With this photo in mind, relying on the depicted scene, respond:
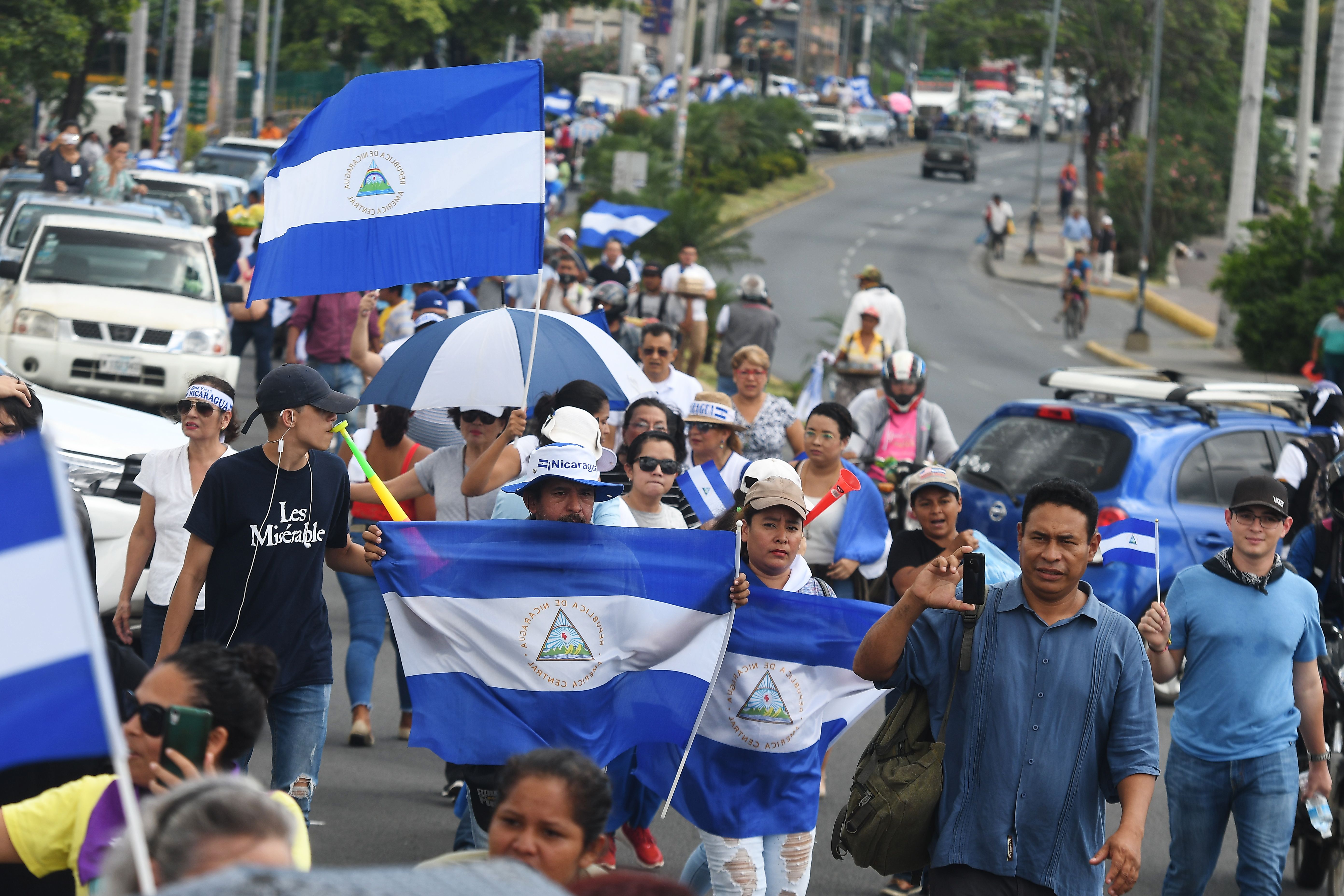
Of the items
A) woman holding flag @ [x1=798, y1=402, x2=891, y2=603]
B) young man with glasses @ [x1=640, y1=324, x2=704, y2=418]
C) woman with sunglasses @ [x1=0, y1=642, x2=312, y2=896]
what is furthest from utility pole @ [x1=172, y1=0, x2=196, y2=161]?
woman with sunglasses @ [x1=0, y1=642, x2=312, y2=896]

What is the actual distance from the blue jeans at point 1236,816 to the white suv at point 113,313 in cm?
1086

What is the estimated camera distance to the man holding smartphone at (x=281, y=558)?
5.64 meters

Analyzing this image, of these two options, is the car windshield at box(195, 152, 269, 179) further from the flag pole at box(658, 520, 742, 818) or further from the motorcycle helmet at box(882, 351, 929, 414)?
the flag pole at box(658, 520, 742, 818)

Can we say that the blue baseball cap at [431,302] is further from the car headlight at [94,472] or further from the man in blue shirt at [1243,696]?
the man in blue shirt at [1243,696]

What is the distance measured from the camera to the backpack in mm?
4660

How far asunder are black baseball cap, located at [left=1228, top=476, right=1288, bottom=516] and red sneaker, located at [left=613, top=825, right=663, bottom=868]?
2.67 m

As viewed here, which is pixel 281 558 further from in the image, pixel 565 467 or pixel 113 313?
pixel 113 313

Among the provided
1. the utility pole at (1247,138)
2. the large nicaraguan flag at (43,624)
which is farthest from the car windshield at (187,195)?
the large nicaraguan flag at (43,624)

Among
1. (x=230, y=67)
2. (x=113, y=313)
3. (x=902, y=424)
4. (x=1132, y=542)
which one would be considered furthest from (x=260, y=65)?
(x=1132, y=542)

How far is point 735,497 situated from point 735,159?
4594 cm

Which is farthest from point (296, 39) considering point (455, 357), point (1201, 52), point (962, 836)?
point (962, 836)

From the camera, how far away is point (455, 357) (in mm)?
7715

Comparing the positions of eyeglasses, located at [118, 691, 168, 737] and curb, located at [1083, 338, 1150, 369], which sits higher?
curb, located at [1083, 338, 1150, 369]

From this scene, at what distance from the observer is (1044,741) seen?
15.1 feet
